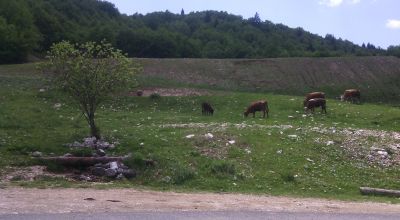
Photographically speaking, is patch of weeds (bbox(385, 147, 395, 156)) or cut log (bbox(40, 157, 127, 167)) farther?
patch of weeds (bbox(385, 147, 395, 156))

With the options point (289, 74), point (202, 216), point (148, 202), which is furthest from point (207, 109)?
point (289, 74)

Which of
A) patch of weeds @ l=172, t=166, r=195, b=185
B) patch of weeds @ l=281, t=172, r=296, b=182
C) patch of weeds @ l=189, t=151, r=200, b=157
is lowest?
patch of weeds @ l=281, t=172, r=296, b=182

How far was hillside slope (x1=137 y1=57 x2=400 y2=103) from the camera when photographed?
188 feet

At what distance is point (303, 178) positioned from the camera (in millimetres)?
20625

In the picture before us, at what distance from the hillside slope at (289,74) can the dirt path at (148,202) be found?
38.0 metres

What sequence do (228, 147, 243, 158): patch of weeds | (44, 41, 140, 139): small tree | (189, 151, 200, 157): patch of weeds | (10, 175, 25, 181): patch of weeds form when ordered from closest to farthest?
(10, 175, 25, 181): patch of weeds
(189, 151, 200, 157): patch of weeds
(228, 147, 243, 158): patch of weeds
(44, 41, 140, 139): small tree

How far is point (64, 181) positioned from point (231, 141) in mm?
8512

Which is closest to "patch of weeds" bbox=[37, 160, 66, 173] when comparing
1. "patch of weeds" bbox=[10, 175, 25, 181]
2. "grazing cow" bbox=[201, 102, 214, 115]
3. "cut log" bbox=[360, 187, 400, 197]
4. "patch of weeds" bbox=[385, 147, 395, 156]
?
"patch of weeds" bbox=[10, 175, 25, 181]

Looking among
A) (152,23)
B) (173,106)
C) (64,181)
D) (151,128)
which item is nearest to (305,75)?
(173,106)

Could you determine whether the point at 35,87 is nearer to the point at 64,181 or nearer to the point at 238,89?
the point at 238,89

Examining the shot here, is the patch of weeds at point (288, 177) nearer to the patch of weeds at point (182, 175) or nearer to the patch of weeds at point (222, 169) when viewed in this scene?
the patch of weeds at point (222, 169)

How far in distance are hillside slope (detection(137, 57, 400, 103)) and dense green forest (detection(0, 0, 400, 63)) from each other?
21134 millimetres

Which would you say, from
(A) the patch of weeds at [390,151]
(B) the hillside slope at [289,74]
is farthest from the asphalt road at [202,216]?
(B) the hillside slope at [289,74]

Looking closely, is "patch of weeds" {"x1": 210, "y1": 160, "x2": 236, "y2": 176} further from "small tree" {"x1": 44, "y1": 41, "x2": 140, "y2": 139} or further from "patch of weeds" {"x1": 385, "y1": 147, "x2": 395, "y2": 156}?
"patch of weeds" {"x1": 385, "y1": 147, "x2": 395, "y2": 156}
